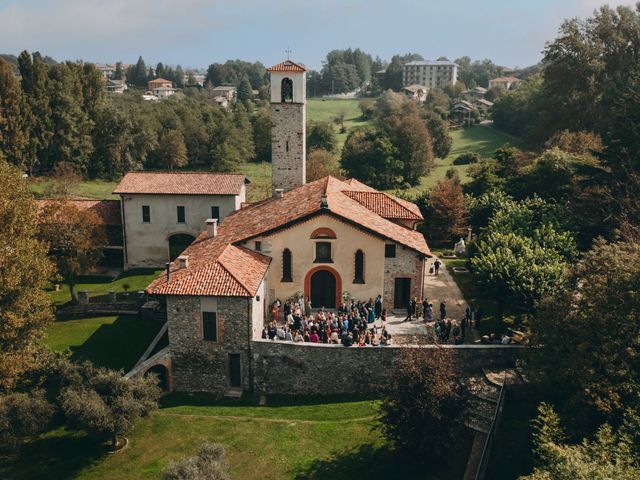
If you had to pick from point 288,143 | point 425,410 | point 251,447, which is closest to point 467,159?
point 288,143

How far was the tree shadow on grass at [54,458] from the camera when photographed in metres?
23.9

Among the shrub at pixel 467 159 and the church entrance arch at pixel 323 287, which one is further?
the shrub at pixel 467 159

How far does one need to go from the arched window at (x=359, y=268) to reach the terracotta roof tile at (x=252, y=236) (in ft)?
5.46

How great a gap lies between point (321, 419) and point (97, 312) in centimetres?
1766

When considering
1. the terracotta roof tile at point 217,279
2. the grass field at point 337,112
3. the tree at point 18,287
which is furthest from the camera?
the grass field at point 337,112

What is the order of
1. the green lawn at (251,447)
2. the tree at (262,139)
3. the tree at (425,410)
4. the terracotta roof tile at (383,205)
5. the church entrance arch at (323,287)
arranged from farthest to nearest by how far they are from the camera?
the tree at (262,139) < the terracotta roof tile at (383,205) < the church entrance arch at (323,287) < the green lawn at (251,447) < the tree at (425,410)

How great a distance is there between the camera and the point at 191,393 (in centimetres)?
2906

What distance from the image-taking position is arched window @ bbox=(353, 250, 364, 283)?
32.8 metres

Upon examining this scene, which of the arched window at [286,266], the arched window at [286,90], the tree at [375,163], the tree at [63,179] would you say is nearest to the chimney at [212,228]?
the arched window at [286,266]

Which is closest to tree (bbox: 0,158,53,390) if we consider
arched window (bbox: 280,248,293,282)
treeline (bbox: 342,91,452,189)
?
arched window (bbox: 280,248,293,282)

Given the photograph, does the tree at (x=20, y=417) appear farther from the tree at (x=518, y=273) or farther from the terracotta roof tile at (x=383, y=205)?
the terracotta roof tile at (x=383, y=205)

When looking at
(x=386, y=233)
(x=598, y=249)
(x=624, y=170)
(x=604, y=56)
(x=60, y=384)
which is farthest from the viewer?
(x=604, y=56)

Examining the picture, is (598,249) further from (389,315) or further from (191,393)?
(191,393)

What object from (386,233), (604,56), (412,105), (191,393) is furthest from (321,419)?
(412,105)
